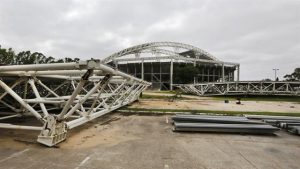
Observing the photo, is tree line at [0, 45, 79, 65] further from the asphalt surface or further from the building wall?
the asphalt surface

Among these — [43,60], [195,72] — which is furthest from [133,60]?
[43,60]

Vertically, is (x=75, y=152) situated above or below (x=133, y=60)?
below

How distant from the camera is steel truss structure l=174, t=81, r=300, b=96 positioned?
52156mm

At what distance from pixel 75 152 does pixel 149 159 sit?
2.45m

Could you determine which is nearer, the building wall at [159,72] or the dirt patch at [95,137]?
the dirt patch at [95,137]

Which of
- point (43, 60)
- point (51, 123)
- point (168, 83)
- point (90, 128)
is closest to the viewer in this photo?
point (51, 123)

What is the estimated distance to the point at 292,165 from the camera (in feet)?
25.5

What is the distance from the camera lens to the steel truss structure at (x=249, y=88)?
52156 mm

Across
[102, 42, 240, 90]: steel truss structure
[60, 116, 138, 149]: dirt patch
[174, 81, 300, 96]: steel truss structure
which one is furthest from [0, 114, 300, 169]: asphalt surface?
[102, 42, 240, 90]: steel truss structure

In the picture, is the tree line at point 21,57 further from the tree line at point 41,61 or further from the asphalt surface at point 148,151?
the asphalt surface at point 148,151

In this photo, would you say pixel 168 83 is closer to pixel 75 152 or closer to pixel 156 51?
pixel 156 51

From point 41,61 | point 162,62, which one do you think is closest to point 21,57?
point 41,61

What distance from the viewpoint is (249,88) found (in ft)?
174

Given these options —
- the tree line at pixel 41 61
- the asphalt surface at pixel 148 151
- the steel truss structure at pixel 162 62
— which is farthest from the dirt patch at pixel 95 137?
the steel truss structure at pixel 162 62
